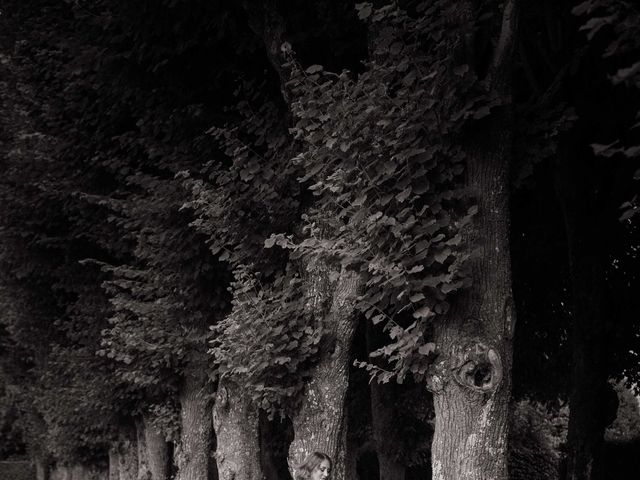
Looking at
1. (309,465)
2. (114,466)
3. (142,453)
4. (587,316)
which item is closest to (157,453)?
(142,453)

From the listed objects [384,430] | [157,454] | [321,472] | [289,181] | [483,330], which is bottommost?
[321,472]

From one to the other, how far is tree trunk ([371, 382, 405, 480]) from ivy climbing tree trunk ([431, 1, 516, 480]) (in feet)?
22.8

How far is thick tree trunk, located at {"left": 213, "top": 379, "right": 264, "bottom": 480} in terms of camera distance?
11.7 meters

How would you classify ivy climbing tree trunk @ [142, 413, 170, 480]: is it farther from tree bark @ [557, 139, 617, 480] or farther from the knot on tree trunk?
the knot on tree trunk

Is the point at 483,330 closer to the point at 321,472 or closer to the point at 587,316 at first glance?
the point at 321,472

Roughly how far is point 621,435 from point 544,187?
43.4 feet

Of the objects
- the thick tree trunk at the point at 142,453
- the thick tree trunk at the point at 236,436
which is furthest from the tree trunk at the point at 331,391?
the thick tree trunk at the point at 142,453

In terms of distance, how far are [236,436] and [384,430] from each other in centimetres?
309

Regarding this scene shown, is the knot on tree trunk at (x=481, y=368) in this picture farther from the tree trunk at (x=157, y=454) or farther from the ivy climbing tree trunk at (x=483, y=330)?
the tree trunk at (x=157, y=454)

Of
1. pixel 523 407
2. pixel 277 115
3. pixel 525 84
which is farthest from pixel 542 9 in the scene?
pixel 523 407

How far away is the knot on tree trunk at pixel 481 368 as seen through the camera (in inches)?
258

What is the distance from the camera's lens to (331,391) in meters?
8.91

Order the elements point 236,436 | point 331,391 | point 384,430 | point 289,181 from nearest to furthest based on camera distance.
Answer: point 331,391
point 289,181
point 236,436
point 384,430

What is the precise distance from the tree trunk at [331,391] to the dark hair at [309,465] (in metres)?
0.10
